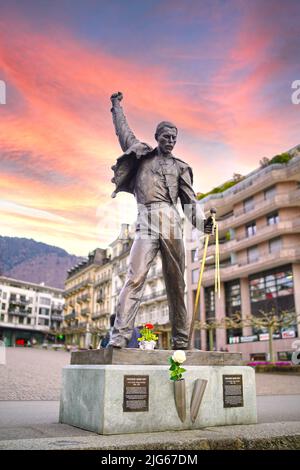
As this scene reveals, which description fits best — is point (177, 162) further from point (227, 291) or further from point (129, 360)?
point (227, 291)

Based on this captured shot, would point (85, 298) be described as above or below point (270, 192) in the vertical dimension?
below

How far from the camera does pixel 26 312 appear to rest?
96.8 m

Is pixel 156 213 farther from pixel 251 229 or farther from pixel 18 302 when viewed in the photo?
pixel 18 302

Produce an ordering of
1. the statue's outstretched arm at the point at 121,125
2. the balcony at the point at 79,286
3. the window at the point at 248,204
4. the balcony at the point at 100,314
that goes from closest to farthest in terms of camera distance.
Result: the statue's outstretched arm at the point at 121,125, the window at the point at 248,204, the balcony at the point at 100,314, the balcony at the point at 79,286

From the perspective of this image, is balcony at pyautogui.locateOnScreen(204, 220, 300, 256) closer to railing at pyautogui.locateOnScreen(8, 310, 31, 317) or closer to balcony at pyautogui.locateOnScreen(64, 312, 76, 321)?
balcony at pyautogui.locateOnScreen(64, 312, 76, 321)

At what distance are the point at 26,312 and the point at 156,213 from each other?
9695cm

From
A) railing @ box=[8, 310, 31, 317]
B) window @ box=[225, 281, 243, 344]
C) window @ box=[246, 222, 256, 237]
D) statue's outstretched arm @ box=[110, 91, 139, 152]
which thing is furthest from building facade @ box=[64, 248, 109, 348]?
statue's outstretched arm @ box=[110, 91, 139, 152]

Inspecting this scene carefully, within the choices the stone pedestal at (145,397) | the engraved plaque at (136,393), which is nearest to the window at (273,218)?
the stone pedestal at (145,397)

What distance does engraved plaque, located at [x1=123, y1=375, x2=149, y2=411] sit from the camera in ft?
13.1

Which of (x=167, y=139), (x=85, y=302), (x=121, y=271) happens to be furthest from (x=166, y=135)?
(x=85, y=302)

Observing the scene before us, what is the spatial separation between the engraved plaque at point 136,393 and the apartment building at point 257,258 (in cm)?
2843

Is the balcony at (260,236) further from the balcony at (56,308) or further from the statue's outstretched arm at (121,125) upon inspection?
the balcony at (56,308)

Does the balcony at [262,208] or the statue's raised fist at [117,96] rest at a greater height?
the balcony at [262,208]

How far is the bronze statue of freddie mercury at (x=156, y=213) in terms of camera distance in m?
4.80
